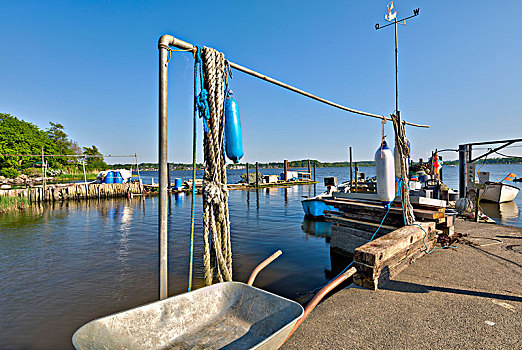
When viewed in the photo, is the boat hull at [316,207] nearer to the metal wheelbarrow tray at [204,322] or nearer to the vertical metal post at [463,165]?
the vertical metal post at [463,165]

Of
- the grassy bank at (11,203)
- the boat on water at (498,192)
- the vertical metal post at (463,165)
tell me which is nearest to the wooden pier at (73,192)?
the grassy bank at (11,203)

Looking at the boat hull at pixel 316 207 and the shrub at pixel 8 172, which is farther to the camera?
the shrub at pixel 8 172

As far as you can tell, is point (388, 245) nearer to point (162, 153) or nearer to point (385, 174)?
point (385, 174)

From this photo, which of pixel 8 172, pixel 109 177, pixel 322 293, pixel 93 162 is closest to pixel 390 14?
pixel 322 293

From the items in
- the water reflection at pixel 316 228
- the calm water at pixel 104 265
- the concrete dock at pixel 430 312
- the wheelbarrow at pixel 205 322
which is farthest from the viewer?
the water reflection at pixel 316 228

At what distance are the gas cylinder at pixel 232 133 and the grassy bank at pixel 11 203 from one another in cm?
2804

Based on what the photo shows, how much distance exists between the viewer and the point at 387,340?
327cm

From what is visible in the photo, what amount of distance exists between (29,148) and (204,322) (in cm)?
7484

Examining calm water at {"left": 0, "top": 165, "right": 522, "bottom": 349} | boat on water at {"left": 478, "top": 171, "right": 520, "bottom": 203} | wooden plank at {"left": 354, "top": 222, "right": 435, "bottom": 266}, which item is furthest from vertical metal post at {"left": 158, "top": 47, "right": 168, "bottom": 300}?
→ boat on water at {"left": 478, "top": 171, "right": 520, "bottom": 203}

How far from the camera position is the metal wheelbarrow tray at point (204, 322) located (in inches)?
98.0

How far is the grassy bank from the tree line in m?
7.52

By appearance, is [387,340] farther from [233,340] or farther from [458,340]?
[233,340]

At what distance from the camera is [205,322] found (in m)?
3.13

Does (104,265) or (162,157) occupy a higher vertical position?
(162,157)
